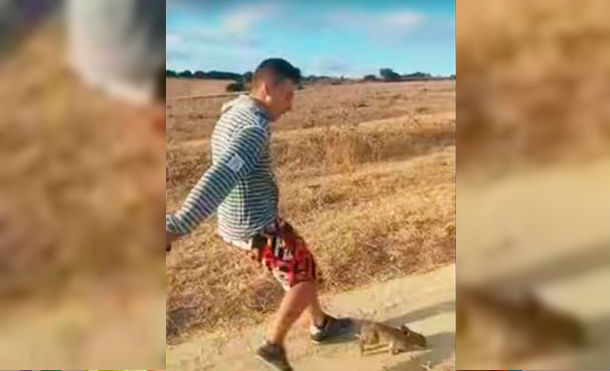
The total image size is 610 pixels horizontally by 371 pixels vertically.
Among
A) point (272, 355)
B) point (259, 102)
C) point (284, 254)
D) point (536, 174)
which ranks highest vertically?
point (259, 102)

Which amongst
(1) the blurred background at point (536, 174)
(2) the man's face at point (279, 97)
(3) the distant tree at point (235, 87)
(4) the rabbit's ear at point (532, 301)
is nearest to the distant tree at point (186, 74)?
(3) the distant tree at point (235, 87)

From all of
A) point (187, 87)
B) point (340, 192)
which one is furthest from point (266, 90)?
point (340, 192)

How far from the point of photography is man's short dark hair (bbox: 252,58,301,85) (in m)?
2.60

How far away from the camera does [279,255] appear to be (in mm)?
2654

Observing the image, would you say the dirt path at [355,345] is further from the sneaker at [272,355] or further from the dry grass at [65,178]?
the dry grass at [65,178]

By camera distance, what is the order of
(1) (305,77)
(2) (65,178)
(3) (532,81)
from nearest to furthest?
(2) (65,178) < (1) (305,77) < (3) (532,81)

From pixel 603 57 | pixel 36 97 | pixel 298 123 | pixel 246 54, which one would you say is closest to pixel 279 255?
pixel 298 123

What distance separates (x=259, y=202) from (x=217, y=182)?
132 mm

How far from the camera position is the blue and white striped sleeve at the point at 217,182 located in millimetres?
2580

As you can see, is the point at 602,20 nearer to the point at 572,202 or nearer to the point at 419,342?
the point at 572,202

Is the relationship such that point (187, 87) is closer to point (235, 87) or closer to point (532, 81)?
point (235, 87)

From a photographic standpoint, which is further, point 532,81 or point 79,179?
point 532,81

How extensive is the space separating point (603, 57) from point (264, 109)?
1.02 meters

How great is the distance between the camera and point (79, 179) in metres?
2.53
